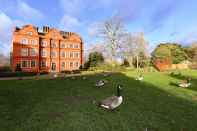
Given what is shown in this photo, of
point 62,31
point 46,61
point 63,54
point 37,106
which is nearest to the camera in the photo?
point 37,106

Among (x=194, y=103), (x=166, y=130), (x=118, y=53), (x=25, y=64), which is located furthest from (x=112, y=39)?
(x=166, y=130)

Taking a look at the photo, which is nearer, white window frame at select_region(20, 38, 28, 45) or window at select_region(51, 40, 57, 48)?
white window frame at select_region(20, 38, 28, 45)

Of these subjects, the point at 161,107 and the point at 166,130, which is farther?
the point at 161,107

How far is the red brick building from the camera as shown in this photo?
143 ft

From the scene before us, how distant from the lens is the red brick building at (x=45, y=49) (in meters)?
43.6

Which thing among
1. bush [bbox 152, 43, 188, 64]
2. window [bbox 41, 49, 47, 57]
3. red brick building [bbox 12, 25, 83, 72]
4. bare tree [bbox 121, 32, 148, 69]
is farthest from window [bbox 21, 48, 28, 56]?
bush [bbox 152, 43, 188, 64]

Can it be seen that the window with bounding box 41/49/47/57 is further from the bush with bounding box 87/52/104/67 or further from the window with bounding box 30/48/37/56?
the bush with bounding box 87/52/104/67

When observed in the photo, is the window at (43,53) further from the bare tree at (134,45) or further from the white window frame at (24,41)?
the bare tree at (134,45)

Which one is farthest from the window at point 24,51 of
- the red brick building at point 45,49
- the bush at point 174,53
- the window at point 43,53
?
the bush at point 174,53

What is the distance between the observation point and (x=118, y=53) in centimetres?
4372

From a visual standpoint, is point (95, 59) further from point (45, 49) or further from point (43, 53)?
point (43, 53)

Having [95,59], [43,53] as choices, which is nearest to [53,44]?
[43,53]

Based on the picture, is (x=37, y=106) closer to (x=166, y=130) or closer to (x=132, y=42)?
(x=166, y=130)

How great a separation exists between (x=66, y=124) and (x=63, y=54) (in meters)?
47.8
